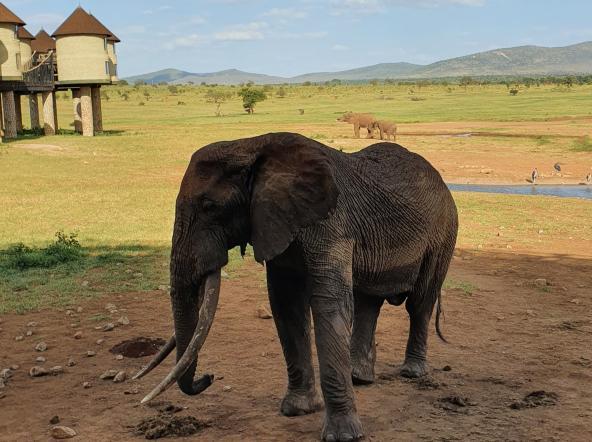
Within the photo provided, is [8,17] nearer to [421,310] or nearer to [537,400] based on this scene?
[421,310]

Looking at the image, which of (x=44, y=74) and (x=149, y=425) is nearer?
(x=149, y=425)

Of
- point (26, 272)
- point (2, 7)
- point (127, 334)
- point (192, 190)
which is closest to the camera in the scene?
point (192, 190)

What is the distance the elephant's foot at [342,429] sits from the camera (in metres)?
5.14

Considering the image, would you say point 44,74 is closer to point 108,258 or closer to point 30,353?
point 108,258

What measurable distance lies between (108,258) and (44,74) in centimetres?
2684

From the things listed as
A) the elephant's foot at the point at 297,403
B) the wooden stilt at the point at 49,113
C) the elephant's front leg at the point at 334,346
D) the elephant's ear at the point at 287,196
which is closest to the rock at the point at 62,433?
the elephant's foot at the point at 297,403

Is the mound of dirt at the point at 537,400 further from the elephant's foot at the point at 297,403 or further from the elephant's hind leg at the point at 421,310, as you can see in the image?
the elephant's foot at the point at 297,403

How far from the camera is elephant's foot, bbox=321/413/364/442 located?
16.9 ft

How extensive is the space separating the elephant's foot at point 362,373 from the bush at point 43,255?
22.3 ft

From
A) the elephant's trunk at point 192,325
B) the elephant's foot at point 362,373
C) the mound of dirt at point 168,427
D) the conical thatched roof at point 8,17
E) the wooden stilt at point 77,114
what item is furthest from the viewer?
the wooden stilt at point 77,114

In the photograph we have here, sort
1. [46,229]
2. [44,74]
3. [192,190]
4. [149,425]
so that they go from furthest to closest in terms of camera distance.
→ 1. [44,74]
2. [46,229]
3. [149,425]
4. [192,190]

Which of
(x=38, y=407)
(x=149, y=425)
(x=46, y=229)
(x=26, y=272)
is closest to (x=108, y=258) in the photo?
(x=26, y=272)

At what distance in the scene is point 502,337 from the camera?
7969 mm

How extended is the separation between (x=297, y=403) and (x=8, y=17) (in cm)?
2963
